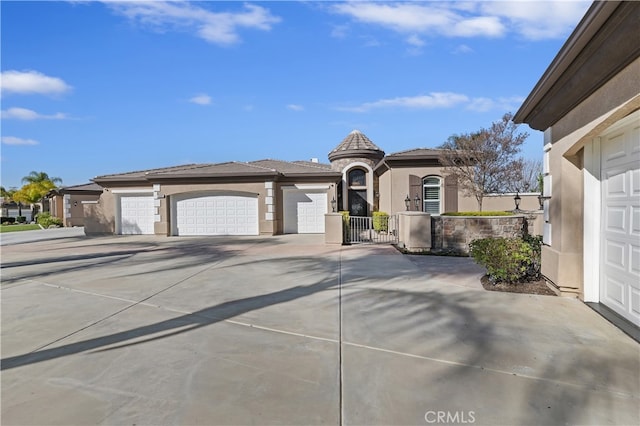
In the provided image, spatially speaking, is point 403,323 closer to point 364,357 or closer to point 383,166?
point 364,357

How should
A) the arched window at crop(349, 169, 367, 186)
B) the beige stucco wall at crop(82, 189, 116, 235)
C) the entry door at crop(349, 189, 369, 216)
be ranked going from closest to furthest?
the beige stucco wall at crop(82, 189, 116, 235) → the entry door at crop(349, 189, 369, 216) → the arched window at crop(349, 169, 367, 186)

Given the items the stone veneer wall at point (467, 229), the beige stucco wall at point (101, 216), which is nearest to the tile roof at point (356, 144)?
the stone veneer wall at point (467, 229)

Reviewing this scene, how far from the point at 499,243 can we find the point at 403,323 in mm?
3371

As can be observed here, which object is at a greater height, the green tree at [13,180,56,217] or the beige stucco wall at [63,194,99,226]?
the green tree at [13,180,56,217]

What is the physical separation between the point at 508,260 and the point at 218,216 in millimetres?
14749

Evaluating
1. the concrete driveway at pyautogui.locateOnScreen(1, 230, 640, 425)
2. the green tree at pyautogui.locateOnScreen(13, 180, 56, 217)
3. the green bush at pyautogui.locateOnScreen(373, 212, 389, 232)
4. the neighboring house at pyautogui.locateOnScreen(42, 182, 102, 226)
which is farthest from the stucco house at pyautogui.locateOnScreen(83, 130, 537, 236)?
the green tree at pyautogui.locateOnScreen(13, 180, 56, 217)

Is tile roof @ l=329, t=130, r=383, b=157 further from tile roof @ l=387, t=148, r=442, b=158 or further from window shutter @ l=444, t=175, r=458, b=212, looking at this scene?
window shutter @ l=444, t=175, r=458, b=212

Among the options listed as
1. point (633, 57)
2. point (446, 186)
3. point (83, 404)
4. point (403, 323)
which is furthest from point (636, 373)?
point (446, 186)

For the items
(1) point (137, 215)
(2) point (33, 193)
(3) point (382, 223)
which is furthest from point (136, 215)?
(2) point (33, 193)

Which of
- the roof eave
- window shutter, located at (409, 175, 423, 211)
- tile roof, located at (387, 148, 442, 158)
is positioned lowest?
window shutter, located at (409, 175, 423, 211)

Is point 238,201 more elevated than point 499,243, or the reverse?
point 238,201

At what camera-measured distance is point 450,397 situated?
3.00m

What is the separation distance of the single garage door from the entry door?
21.0 feet

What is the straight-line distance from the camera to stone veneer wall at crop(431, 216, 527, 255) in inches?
473
